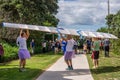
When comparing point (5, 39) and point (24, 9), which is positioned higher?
point (24, 9)

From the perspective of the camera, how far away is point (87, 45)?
41656mm

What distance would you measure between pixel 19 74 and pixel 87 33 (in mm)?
5425

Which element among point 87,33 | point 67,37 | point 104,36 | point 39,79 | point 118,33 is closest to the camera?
point 39,79

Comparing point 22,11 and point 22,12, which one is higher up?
point 22,11

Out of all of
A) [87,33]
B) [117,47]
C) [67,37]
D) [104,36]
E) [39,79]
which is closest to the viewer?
[39,79]

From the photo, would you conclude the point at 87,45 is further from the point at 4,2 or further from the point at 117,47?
the point at 4,2

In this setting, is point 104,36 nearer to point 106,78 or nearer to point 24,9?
point 106,78

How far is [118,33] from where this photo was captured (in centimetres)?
5700

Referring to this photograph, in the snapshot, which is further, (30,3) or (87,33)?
(30,3)

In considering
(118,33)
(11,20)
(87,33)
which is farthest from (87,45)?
(87,33)

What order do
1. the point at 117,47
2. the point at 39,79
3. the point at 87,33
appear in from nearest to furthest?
the point at 39,79 → the point at 87,33 → the point at 117,47

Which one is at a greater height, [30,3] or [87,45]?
[30,3]

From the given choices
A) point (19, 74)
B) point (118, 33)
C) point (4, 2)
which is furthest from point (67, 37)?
point (118, 33)

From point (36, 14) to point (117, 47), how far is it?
10303 mm
